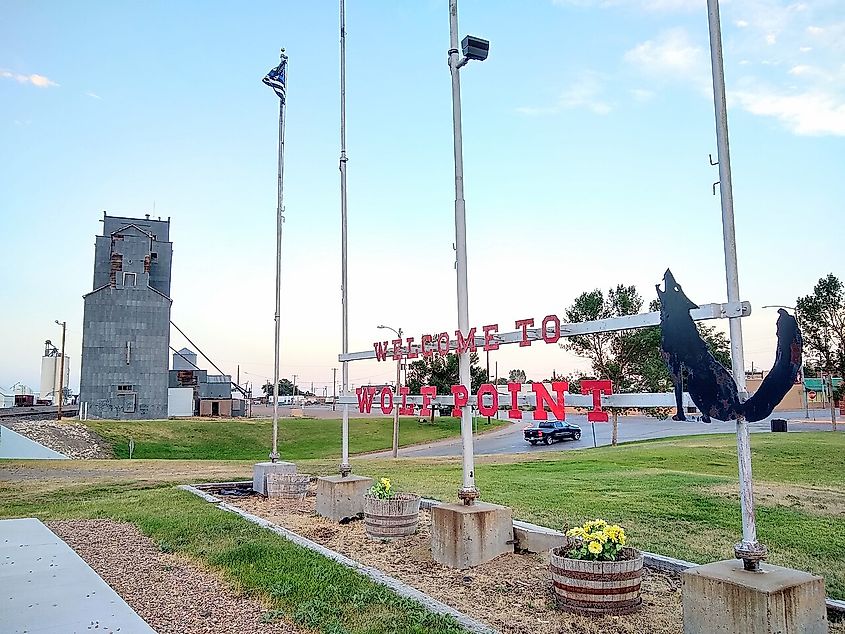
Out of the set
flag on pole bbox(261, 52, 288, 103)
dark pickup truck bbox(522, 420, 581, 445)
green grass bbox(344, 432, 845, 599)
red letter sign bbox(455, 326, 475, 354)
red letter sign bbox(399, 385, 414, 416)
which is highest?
flag on pole bbox(261, 52, 288, 103)

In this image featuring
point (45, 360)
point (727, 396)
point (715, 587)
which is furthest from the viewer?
point (45, 360)

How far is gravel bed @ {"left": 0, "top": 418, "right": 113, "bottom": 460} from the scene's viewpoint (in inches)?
1242

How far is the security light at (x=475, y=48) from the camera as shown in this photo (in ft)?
25.2

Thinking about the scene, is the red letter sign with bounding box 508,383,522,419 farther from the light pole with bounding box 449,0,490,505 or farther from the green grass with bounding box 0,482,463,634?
the green grass with bounding box 0,482,463,634

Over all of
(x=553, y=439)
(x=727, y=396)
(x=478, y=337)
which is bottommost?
(x=553, y=439)

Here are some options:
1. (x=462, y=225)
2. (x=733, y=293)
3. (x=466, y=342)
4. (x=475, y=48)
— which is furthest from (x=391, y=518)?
(x=475, y=48)

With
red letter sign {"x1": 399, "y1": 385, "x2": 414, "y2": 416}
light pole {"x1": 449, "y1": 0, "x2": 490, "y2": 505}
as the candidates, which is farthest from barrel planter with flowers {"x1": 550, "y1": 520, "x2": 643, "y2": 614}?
A: red letter sign {"x1": 399, "y1": 385, "x2": 414, "y2": 416}

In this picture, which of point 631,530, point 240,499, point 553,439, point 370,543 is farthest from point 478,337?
point 553,439

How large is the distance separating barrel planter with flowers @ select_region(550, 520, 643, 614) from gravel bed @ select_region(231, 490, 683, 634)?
0.09 metres

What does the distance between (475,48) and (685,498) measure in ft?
26.5

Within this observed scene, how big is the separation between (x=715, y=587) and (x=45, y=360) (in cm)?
5513

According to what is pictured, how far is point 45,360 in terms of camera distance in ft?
166

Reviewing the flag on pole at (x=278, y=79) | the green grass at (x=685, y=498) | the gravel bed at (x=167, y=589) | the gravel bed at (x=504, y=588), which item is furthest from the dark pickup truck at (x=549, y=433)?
the gravel bed at (x=167, y=589)

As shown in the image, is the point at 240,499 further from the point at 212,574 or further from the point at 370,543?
the point at 212,574
